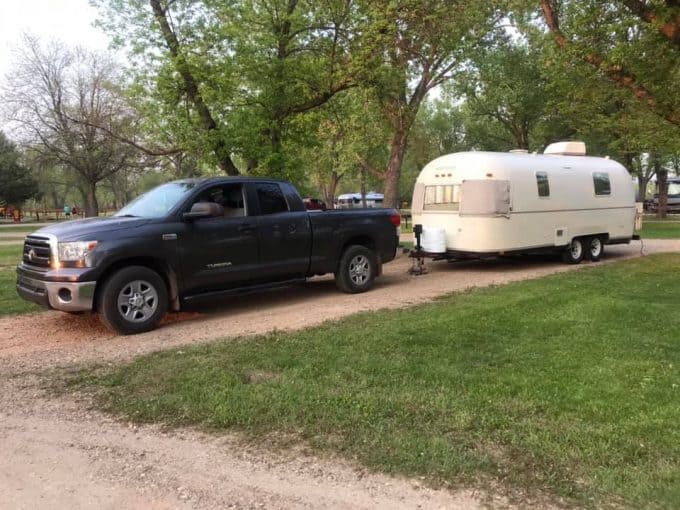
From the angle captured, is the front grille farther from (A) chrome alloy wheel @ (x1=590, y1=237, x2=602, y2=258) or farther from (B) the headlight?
(A) chrome alloy wheel @ (x1=590, y1=237, x2=602, y2=258)

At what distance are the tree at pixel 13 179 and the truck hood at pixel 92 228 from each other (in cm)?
4205

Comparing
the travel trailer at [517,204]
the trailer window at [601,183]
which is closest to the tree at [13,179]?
the travel trailer at [517,204]

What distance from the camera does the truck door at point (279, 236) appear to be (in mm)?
8328

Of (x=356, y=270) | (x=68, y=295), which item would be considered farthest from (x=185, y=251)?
(x=356, y=270)

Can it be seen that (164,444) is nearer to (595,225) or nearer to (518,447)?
(518,447)

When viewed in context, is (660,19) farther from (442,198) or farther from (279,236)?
(279,236)

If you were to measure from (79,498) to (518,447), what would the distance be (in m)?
2.63

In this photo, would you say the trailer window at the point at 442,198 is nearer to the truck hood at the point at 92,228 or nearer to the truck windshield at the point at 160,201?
the truck windshield at the point at 160,201

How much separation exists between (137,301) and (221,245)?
4.36ft

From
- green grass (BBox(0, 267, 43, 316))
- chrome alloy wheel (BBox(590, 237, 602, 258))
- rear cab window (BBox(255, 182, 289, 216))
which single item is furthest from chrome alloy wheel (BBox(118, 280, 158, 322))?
A: chrome alloy wheel (BBox(590, 237, 602, 258))

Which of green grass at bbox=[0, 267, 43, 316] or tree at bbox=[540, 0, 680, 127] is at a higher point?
tree at bbox=[540, 0, 680, 127]

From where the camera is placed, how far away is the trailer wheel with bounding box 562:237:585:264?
1362cm

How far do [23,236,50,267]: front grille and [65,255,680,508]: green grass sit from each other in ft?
6.81

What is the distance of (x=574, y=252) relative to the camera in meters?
13.8
